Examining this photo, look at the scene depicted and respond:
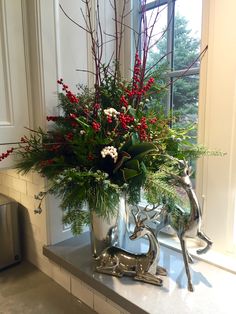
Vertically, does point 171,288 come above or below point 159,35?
below

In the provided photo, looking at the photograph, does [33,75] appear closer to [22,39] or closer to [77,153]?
[22,39]

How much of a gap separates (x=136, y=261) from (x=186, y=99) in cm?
64

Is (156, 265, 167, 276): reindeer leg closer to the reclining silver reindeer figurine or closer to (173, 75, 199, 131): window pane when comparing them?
the reclining silver reindeer figurine

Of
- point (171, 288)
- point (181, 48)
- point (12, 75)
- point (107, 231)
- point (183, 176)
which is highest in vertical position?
point (181, 48)

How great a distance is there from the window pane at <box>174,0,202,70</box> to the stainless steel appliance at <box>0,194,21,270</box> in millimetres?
943

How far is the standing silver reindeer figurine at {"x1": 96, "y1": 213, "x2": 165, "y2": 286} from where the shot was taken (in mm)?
796

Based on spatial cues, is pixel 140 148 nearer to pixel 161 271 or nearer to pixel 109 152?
pixel 109 152

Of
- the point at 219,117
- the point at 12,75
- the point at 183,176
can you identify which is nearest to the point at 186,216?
the point at 183,176

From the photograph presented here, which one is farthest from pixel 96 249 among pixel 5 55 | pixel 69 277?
pixel 5 55

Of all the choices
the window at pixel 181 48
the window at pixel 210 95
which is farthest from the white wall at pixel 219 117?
the window at pixel 181 48

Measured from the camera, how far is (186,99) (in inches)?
40.4

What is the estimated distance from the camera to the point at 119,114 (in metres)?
0.72

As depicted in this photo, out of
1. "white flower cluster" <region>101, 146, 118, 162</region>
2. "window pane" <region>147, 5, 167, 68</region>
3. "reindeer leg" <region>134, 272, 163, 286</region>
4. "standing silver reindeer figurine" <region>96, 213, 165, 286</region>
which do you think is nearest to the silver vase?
"standing silver reindeer figurine" <region>96, 213, 165, 286</region>

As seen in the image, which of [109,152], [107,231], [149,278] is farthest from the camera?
[107,231]
